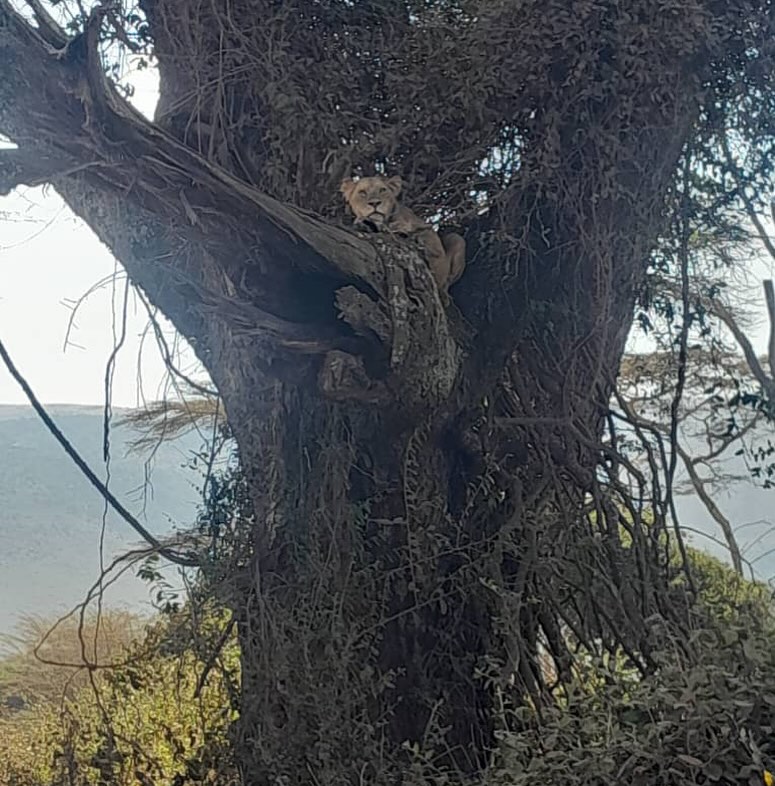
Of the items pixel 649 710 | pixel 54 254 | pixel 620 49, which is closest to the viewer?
pixel 649 710

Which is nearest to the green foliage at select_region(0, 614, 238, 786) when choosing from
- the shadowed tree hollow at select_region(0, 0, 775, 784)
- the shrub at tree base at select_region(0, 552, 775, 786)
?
the shrub at tree base at select_region(0, 552, 775, 786)

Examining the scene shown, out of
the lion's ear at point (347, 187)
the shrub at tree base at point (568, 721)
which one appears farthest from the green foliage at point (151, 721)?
the lion's ear at point (347, 187)

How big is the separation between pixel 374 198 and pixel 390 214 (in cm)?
6

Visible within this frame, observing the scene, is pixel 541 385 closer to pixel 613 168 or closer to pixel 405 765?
pixel 613 168

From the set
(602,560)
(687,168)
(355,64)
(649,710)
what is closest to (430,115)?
(355,64)

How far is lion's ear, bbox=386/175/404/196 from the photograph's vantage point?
243 cm

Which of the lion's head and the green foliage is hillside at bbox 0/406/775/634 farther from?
the lion's head

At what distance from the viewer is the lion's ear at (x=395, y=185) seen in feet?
7.97

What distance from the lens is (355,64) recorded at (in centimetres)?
266

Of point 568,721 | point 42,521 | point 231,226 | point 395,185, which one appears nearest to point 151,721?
point 42,521

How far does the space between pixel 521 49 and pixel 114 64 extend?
3.94 feet

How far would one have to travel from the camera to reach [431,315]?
2.35m

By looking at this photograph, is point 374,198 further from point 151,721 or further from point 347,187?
point 151,721

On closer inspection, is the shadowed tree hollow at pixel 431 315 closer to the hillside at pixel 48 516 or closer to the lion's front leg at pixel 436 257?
the lion's front leg at pixel 436 257
